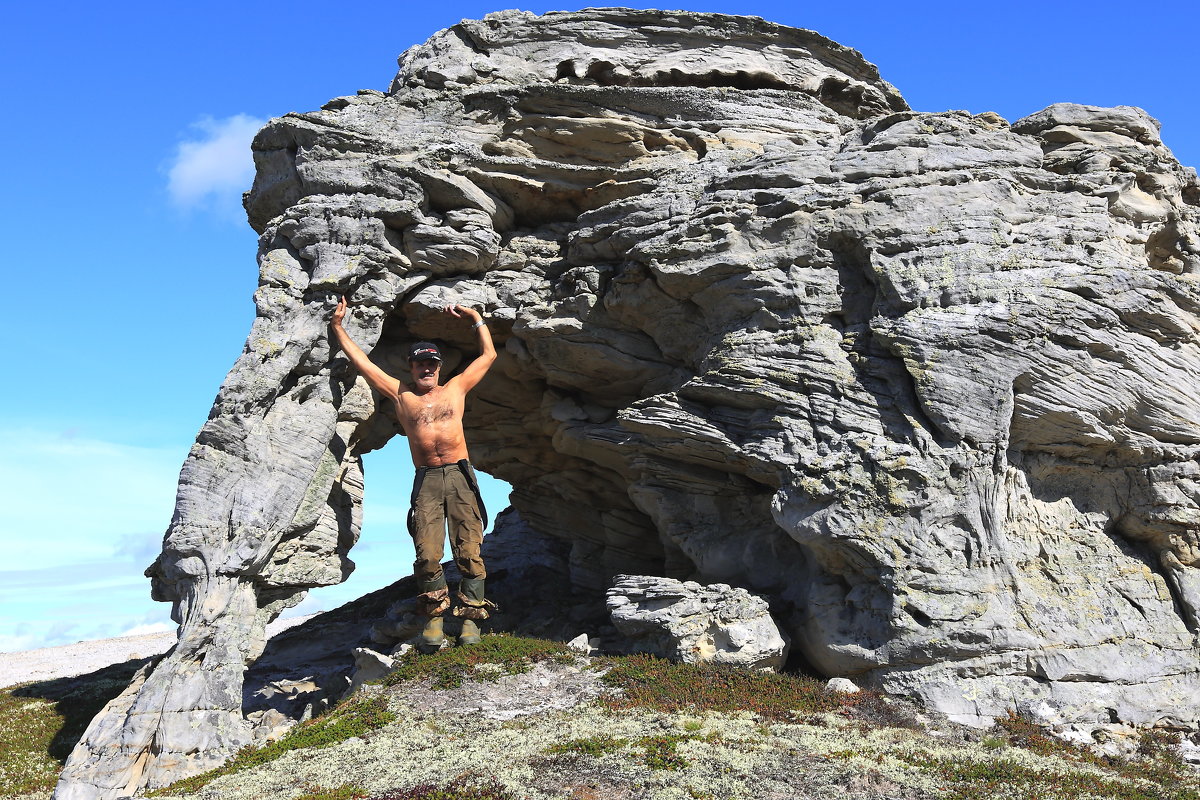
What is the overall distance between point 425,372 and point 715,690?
24.5 feet

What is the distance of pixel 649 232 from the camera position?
60.7 ft

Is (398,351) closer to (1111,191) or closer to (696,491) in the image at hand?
Answer: (696,491)

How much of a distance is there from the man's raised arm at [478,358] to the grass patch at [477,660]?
460 centimetres

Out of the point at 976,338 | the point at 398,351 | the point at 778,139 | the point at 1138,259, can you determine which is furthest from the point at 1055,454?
the point at 398,351

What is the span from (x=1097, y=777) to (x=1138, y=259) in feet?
30.6

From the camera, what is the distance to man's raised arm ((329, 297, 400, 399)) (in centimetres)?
1730

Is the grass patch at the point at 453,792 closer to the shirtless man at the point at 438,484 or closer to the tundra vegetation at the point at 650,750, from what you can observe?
the tundra vegetation at the point at 650,750

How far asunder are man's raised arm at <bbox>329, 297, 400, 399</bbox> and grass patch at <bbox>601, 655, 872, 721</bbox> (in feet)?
20.6

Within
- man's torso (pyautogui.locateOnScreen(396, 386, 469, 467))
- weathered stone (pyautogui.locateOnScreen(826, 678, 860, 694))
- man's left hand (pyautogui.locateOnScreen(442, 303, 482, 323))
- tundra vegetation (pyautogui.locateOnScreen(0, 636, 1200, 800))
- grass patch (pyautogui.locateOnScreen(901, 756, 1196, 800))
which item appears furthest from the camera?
man's left hand (pyautogui.locateOnScreen(442, 303, 482, 323))

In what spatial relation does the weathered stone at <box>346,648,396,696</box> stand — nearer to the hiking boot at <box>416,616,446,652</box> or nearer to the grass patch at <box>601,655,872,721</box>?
the hiking boot at <box>416,616,446,652</box>

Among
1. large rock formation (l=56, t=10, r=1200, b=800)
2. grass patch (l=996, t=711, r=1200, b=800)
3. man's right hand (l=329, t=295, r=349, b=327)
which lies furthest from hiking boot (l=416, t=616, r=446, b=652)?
grass patch (l=996, t=711, r=1200, b=800)

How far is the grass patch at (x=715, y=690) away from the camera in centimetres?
1398

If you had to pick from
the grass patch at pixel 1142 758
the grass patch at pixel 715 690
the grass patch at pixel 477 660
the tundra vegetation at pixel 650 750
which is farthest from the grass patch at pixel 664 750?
the grass patch at pixel 1142 758

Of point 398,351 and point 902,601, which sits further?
point 398,351
